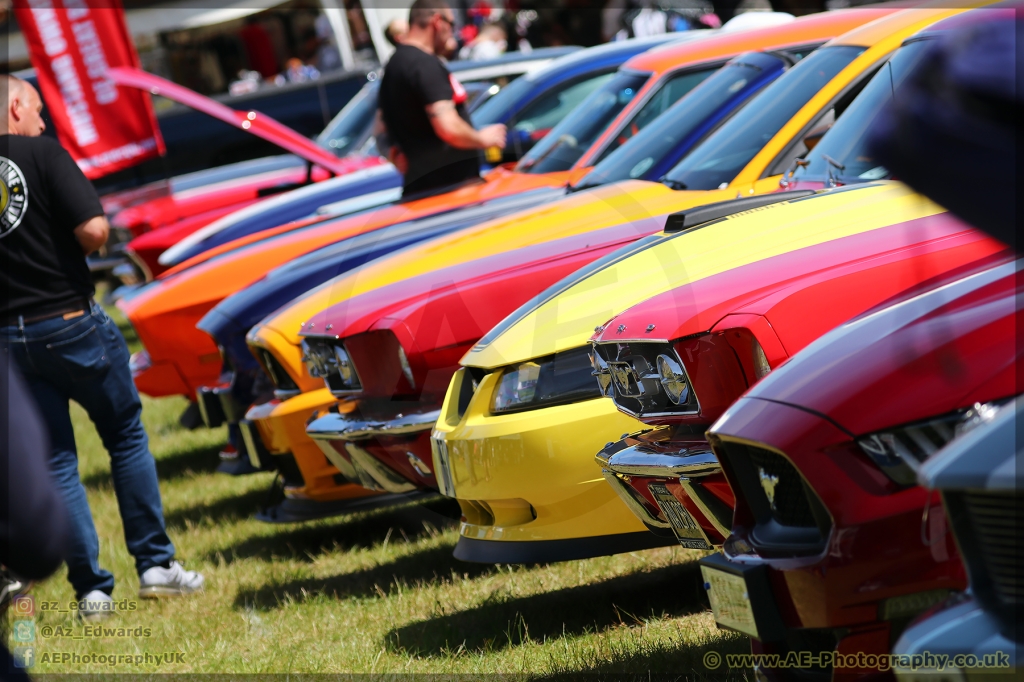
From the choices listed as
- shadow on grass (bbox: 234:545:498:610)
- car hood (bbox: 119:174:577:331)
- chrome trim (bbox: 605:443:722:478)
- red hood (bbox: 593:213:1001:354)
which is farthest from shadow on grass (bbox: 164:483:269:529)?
red hood (bbox: 593:213:1001:354)

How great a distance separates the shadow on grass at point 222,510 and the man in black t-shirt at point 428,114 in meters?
1.99

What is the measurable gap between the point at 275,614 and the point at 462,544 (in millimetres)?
1092

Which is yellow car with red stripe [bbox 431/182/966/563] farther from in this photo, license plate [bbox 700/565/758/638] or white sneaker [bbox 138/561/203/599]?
white sneaker [bbox 138/561/203/599]

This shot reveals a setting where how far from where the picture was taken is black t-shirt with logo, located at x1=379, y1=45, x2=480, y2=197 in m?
6.58

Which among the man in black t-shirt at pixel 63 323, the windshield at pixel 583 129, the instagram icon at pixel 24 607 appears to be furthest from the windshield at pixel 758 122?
the instagram icon at pixel 24 607

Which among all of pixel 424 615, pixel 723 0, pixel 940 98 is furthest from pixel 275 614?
pixel 723 0

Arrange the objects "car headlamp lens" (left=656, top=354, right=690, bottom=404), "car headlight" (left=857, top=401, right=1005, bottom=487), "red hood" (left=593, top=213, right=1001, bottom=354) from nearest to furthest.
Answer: "car headlight" (left=857, top=401, right=1005, bottom=487), "red hood" (left=593, top=213, right=1001, bottom=354), "car headlamp lens" (left=656, top=354, right=690, bottom=404)

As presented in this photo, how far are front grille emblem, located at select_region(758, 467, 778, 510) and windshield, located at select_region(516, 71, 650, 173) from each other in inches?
172

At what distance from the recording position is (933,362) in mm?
2072

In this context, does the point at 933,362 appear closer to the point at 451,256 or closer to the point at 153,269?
the point at 451,256

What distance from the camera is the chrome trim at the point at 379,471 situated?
4438 mm

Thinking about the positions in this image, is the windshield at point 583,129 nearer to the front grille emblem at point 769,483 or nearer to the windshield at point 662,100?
the windshield at point 662,100

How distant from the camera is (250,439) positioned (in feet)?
17.4

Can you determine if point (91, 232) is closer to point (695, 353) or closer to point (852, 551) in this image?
point (695, 353)
